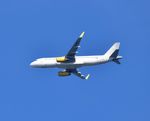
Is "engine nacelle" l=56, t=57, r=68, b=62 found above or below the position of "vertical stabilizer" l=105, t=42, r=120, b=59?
below

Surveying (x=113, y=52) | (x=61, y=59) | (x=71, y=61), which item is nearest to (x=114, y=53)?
(x=113, y=52)

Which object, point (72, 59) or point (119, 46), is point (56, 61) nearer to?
point (72, 59)

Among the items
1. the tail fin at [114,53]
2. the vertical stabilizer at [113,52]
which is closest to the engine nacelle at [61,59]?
the tail fin at [114,53]

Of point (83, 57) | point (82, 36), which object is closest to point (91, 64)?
point (83, 57)

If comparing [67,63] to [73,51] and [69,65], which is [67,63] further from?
[73,51]

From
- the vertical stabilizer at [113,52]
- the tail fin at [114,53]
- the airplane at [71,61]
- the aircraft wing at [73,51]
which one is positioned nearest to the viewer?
the aircraft wing at [73,51]

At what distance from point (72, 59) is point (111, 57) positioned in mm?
14873

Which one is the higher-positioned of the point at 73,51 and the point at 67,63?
the point at 73,51

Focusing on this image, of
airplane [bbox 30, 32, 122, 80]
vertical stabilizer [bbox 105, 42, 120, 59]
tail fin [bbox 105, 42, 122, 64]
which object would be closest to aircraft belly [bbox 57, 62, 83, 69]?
airplane [bbox 30, 32, 122, 80]

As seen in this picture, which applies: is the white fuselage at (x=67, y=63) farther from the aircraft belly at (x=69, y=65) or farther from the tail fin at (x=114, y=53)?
the tail fin at (x=114, y=53)

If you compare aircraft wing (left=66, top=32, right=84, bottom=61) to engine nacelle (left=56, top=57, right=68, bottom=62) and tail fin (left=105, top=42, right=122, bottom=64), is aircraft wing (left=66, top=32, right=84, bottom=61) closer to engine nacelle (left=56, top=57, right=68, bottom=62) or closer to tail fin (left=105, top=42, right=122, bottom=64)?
engine nacelle (left=56, top=57, right=68, bottom=62)

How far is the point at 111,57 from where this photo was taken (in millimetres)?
194250

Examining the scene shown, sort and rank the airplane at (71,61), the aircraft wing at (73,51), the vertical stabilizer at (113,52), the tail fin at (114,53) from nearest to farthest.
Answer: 1. the aircraft wing at (73,51)
2. the airplane at (71,61)
3. the tail fin at (114,53)
4. the vertical stabilizer at (113,52)

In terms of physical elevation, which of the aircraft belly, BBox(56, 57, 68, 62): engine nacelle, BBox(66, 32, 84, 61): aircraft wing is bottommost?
the aircraft belly
